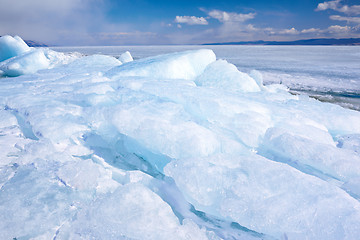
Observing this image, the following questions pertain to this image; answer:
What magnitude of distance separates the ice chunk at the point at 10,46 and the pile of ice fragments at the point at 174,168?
9.81 m

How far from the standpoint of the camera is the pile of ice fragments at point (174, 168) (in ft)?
4.61

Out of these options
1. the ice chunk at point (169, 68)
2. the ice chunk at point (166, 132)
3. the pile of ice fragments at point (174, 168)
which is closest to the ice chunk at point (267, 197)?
the pile of ice fragments at point (174, 168)

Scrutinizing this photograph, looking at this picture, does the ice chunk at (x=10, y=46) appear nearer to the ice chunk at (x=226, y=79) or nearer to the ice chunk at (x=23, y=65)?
the ice chunk at (x=23, y=65)

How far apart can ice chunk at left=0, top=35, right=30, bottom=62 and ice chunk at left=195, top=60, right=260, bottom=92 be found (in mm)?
10903

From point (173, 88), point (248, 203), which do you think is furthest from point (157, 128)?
point (173, 88)

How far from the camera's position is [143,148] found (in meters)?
2.26

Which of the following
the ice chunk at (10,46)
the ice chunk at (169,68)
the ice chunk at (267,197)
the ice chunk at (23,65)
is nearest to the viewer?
the ice chunk at (267,197)

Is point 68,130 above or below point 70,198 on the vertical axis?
above

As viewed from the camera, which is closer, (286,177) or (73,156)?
(286,177)

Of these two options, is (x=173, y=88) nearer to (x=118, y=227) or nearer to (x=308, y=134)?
(x=308, y=134)

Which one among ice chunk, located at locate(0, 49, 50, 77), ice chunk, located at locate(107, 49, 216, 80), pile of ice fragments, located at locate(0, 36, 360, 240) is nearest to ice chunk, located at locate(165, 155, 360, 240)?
pile of ice fragments, located at locate(0, 36, 360, 240)

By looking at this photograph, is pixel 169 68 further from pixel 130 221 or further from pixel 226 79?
pixel 130 221

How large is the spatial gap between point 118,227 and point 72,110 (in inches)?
85.4

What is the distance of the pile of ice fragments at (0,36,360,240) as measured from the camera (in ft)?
4.61
